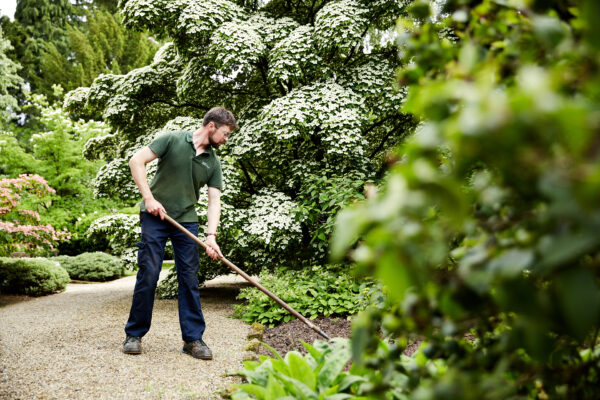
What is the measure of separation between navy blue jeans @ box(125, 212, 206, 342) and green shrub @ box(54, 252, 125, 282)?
7.43 m

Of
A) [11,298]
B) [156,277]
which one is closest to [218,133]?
[156,277]

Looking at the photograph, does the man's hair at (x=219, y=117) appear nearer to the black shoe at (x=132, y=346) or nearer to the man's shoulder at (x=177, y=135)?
the man's shoulder at (x=177, y=135)

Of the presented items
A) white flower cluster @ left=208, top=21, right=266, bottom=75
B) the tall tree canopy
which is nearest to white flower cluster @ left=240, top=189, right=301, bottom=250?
white flower cluster @ left=208, top=21, right=266, bottom=75

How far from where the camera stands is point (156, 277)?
3.15 metres

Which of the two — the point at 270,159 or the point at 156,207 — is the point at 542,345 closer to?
the point at 156,207

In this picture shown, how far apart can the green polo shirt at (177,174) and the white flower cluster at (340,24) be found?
2.55 meters

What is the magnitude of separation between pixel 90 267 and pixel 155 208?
797 centimetres

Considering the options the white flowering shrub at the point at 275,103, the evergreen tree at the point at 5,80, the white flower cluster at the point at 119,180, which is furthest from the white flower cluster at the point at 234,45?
the evergreen tree at the point at 5,80

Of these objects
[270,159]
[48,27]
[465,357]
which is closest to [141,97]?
[270,159]

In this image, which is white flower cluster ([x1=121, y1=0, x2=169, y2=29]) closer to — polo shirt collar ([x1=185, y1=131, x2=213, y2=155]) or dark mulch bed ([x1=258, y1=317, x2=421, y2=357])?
polo shirt collar ([x1=185, y1=131, x2=213, y2=155])

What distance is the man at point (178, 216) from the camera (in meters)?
3.11

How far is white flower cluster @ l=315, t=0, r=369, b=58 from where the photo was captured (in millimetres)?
5059

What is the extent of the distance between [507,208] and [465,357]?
13.2 inches

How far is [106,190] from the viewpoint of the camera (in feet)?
20.7
